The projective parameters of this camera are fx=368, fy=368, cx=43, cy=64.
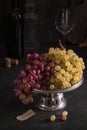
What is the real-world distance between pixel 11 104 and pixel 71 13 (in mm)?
708

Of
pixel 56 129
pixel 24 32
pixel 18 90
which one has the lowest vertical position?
pixel 56 129

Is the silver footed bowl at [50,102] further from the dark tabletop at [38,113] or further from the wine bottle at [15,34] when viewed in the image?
the wine bottle at [15,34]

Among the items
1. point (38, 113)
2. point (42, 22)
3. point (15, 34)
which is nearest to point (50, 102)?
point (38, 113)

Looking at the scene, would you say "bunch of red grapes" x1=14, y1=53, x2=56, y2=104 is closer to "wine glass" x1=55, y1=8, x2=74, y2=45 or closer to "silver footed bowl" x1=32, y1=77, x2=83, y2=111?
"silver footed bowl" x1=32, y1=77, x2=83, y2=111

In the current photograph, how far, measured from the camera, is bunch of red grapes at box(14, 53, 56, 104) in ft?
4.01

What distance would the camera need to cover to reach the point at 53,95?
132 centimetres

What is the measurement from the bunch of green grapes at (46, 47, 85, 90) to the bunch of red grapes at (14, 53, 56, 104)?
20mm

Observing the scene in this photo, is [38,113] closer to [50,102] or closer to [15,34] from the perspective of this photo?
[50,102]

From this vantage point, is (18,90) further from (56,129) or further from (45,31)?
(45,31)

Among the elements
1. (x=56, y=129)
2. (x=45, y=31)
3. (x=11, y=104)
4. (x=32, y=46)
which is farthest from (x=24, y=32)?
(x=56, y=129)

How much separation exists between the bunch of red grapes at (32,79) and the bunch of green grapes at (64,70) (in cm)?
2

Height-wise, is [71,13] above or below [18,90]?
above

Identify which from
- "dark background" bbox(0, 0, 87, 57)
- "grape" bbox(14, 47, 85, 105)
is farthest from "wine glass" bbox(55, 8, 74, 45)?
"grape" bbox(14, 47, 85, 105)

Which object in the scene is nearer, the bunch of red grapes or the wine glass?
the bunch of red grapes
